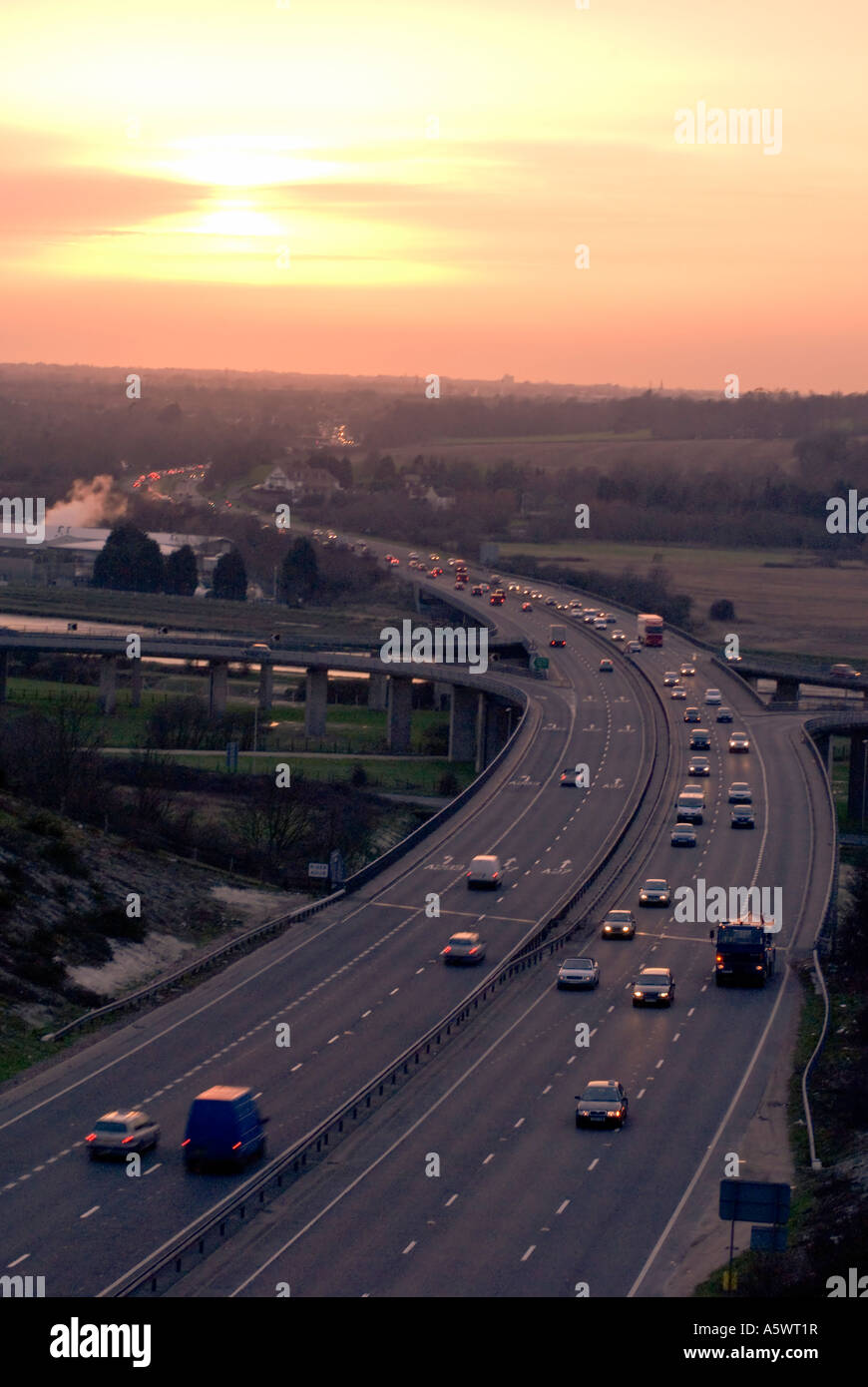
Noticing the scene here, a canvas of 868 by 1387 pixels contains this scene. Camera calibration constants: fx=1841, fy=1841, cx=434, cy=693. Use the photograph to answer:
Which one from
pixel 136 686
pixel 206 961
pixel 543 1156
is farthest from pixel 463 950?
pixel 136 686

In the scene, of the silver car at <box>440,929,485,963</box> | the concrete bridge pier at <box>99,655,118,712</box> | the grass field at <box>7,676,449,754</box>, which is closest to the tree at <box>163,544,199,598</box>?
the grass field at <box>7,676,449,754</box>

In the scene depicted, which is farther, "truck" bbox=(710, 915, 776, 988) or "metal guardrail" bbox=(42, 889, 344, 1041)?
"truck" bbox=(710, 915, 776, 988)

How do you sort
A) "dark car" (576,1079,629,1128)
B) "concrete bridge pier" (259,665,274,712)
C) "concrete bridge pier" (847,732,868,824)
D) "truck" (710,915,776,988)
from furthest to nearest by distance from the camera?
"concrete bridge pier" (259,665,274,712), "concrete bridge pier" (847,732,868,824), "truck" (710,915,776,988), "dark car" (576,1079,629,1128)

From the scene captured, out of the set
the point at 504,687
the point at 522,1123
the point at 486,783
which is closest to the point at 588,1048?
the point at 522,1123

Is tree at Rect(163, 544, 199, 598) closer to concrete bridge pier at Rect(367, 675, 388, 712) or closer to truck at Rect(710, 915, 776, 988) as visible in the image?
concrete bridge pier at Rect(367, 675, 388, 712)

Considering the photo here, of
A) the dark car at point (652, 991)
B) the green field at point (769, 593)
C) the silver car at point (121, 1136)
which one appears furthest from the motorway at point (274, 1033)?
the green field at point (769, 593)
